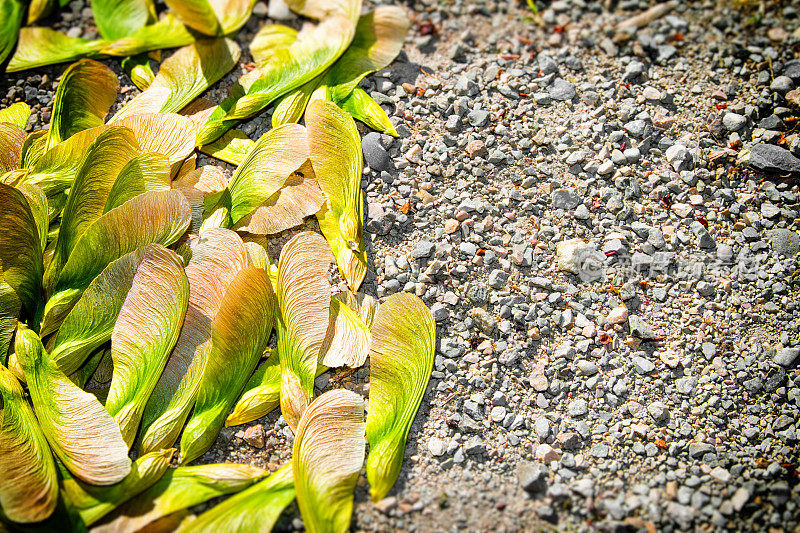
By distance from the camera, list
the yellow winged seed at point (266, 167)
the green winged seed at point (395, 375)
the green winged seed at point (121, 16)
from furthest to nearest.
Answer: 1. the green winged seed at point (121, 16)
2. the yellow winged seed at point (266, 167)
3. the green winged seed at point (395, 375)

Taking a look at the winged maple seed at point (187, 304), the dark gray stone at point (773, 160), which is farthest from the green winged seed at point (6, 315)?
the dark gray stone at point (773, 160)

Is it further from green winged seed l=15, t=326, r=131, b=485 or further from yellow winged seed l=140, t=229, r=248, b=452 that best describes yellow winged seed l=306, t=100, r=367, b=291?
green winged seed l=15, t=326, r=131, b=485

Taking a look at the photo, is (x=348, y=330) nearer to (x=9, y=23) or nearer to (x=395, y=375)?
(x=395, y=375)

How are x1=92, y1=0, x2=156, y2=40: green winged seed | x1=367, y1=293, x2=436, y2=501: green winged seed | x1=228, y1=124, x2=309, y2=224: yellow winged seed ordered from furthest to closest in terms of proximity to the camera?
x1=92, y1=0, x2=156, y2=40: green winged seed → x1=228, y1=124, x2=309, y2=224: yellow winged seed → x1=367, y1=293, x2=436, y2=501: green winged seed

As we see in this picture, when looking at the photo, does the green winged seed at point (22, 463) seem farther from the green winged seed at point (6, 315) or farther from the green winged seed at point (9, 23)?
the green winged seed at point (9, 23)

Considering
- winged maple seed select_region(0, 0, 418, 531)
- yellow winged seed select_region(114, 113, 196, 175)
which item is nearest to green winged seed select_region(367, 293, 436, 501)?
winged maple seed select_region(0, 0, 418, 531)

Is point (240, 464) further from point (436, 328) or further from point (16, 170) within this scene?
point (16, 170)
